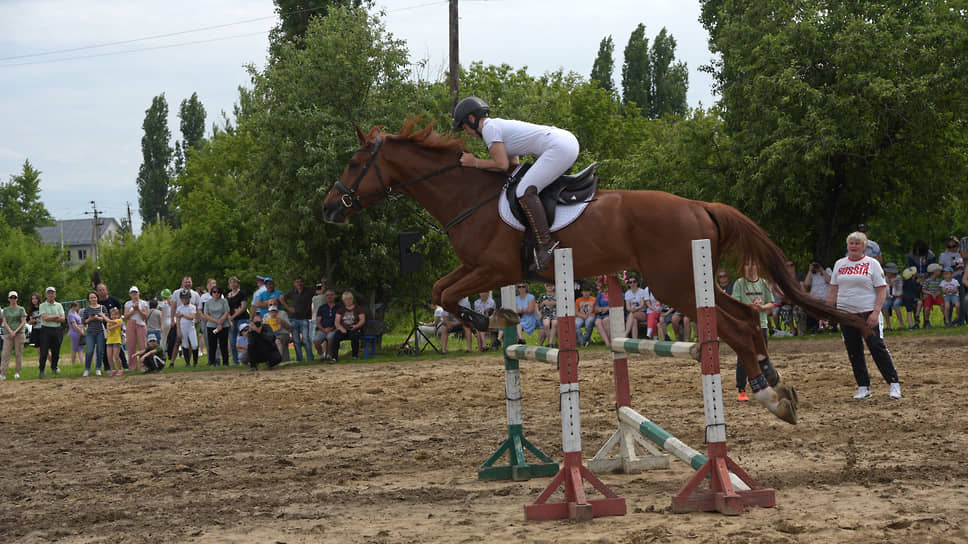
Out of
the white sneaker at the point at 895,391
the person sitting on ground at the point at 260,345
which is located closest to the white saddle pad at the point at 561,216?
the white sneaker at the point at 895,391

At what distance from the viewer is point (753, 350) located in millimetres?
6301

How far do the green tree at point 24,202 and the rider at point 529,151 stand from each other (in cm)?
6268

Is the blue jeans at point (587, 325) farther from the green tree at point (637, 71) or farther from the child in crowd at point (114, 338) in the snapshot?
the green tree at point (637, 71)

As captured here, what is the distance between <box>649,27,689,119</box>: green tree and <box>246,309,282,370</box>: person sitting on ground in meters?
49.1

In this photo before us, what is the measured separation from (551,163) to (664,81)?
59.2m

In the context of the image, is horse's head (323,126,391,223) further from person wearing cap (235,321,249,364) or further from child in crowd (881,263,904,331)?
child in crowd (881,263,904,331)

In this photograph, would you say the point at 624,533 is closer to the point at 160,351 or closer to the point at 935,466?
the point at 935,466

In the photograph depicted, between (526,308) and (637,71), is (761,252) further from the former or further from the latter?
(637,71)

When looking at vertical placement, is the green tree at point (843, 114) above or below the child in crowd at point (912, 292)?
above

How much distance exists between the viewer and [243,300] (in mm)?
19516

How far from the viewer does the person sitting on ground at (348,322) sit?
19453mm

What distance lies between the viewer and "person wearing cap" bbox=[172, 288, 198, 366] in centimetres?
1989

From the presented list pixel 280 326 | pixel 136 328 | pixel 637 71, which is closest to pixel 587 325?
pixel 280 326

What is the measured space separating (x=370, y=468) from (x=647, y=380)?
6.41 metres
